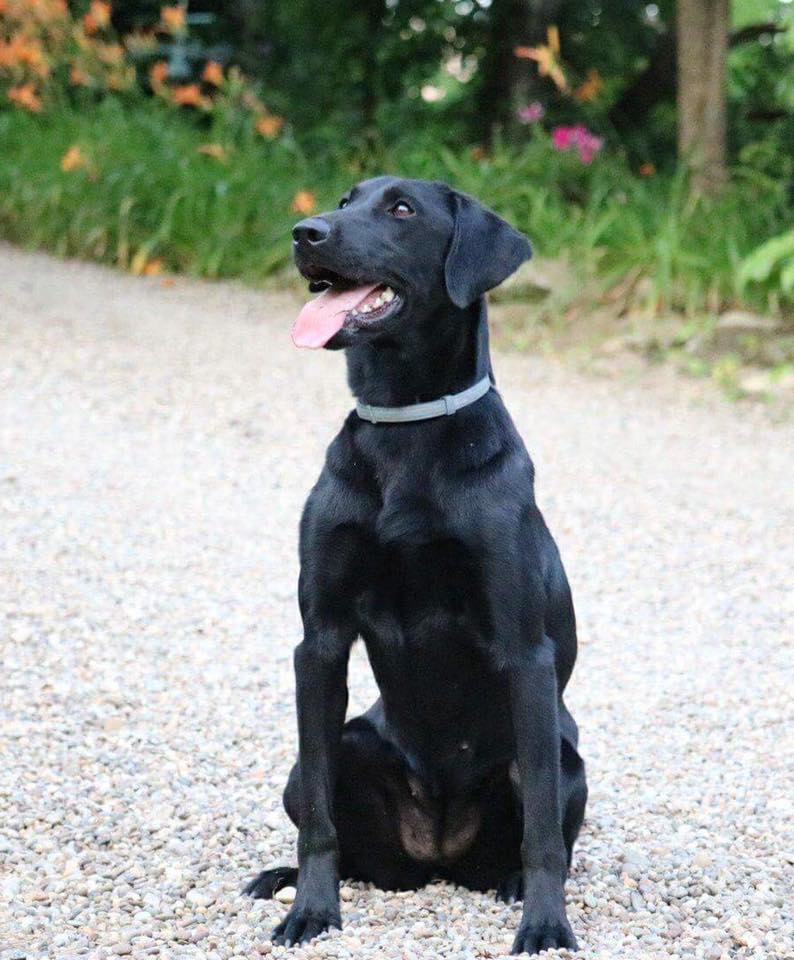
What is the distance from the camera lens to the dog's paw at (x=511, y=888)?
2.69 meters

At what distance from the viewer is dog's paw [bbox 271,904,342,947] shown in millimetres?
2479

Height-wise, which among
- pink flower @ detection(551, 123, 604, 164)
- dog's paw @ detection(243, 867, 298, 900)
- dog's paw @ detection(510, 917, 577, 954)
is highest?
pink flower @ detection(551, 123, 604, 164)

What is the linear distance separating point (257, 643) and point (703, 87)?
5908 mm

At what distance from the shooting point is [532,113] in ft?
31.1

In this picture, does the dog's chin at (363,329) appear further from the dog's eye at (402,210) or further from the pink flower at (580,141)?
the pink flower at (580,141)

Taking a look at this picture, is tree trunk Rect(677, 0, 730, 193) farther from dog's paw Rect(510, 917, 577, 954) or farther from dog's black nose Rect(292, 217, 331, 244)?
dog's paw Rect(510, 917, 577, 954)

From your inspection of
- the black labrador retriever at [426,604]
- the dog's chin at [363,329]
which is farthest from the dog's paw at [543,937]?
the dog's chin at [363,329]

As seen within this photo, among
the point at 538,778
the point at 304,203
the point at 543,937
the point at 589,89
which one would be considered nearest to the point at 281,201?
the point at 304,203

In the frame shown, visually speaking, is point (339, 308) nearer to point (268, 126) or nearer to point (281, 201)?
point (281, 201)

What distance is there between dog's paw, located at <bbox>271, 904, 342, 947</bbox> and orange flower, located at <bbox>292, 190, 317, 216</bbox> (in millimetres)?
6000

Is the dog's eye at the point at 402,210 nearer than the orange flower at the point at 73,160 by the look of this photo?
Yes

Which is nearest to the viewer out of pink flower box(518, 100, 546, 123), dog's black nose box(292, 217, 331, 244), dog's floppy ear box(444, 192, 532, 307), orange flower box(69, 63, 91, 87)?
dog's black nose box(292, 217, 331, 244)

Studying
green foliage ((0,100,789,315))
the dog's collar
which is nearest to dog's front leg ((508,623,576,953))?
the dog's collar

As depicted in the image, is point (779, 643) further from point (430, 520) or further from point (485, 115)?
point (485, 115)
